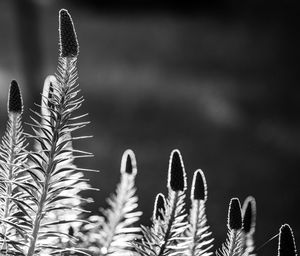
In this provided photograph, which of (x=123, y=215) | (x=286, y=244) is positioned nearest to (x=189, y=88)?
(x=123, y=215)

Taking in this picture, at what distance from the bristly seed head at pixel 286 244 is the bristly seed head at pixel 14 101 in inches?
11.3

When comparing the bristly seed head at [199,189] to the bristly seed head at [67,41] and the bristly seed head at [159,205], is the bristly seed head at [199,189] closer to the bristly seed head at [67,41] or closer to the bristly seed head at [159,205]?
the bristly seed head at [159,205]


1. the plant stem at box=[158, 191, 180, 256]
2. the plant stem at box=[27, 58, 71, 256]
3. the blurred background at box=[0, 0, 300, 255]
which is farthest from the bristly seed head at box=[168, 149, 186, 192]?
the blurred background at box=[0, 0, 300, 255]

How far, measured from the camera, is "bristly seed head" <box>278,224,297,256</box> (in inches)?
23.2

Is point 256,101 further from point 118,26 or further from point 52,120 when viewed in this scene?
point 52,120

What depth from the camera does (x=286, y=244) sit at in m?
0.60

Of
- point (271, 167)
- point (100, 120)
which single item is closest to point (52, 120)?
point (271, 167)

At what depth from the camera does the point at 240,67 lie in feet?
33.9

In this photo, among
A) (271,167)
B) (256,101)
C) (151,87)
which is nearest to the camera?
(271,167)

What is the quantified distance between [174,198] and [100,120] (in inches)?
287

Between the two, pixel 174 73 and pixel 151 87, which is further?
pixel 174 73

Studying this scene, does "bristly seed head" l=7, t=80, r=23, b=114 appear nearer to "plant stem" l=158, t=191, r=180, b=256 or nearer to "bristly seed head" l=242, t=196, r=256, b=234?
"plant stem" l=158, t=191, r=180, b=256

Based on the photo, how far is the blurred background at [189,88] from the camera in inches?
240

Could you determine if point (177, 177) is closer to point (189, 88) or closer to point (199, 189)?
point (199, 189)
